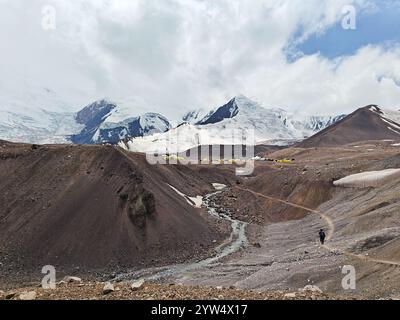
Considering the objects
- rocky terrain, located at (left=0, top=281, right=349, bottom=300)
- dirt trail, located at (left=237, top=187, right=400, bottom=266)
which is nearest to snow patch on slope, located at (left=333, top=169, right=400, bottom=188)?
dirt trail, located at (left=237, top=187, right=400, bottom=266)

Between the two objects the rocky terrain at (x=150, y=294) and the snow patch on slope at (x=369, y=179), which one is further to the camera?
the snow patch on slope at (x=369, y=179)

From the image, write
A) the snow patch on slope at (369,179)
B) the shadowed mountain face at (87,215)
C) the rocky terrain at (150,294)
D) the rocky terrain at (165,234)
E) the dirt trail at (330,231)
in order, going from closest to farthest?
the rocky terrain at (150,294) < the dirt trail at (330,231) < the rocky terrain at (165,234) < the shadowed mountain face at (87,215) < the snow patch on slope at (369,179)

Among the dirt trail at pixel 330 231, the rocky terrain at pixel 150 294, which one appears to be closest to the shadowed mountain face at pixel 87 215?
the dirt trail at pixel 330 231

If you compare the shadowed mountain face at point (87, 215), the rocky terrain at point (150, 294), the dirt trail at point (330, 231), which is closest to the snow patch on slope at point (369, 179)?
the dirt trail at point (330, 231)

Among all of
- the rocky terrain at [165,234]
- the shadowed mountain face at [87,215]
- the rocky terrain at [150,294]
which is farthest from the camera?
the shadowed mountain face at [87,215]

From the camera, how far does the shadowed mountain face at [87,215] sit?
1743 inches

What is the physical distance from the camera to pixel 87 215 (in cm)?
4912

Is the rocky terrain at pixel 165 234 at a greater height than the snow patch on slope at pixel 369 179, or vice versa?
the snow patch on slope at pixel 369 179

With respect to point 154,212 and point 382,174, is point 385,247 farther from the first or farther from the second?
point 382,174

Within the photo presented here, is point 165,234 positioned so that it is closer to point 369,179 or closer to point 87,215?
point 87,215

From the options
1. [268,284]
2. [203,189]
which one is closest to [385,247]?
[268,284]

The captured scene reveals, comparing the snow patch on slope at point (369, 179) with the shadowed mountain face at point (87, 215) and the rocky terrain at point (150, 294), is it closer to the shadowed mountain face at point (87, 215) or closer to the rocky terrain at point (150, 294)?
the shadowed mountain face at point (87, 215)

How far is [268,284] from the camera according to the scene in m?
33.3

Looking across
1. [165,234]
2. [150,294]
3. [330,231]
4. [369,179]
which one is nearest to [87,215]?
[165,234]
